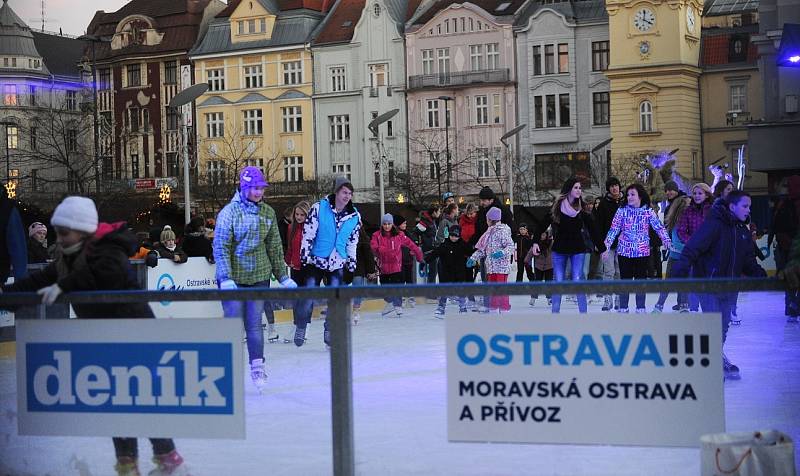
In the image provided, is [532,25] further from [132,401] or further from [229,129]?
[132,401]

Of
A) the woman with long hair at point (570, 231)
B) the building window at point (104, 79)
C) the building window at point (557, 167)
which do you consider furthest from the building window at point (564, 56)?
the woman with long hair at point (570, 231)

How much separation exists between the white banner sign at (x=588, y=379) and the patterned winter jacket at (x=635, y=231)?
347 inches

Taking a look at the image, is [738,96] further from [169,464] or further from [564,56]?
[169,464]

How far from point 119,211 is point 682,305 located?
34471 mm

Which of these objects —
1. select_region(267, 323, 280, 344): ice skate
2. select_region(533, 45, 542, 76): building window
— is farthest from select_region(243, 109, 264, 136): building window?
select_region(267, 323, 280, 344): ice skate

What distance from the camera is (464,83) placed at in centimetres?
7012

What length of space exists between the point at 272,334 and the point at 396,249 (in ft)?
44.5

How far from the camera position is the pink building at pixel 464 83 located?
68.2m

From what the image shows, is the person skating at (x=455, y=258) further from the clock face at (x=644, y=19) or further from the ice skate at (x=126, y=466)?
the clock face at (x=644, y=19)

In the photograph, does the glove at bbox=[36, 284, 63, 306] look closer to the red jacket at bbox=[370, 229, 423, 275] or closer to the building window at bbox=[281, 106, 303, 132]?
the red jacket at bbox=[370, 229, 423, 275]

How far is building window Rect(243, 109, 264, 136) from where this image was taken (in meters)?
77.5

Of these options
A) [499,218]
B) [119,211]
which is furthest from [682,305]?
[119,211]

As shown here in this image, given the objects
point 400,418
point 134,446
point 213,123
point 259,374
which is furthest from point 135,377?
point 213,123

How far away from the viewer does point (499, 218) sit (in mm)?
15453
